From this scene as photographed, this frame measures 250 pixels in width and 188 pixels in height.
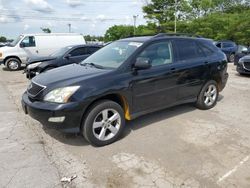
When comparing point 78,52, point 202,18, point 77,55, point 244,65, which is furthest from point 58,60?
point 202,18

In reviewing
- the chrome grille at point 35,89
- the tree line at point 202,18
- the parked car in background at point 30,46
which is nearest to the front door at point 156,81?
the chrome grille at point 35,89

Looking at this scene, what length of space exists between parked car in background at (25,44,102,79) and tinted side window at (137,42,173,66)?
5507mm

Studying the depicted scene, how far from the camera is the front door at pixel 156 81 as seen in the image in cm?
431

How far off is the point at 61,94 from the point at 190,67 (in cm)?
273

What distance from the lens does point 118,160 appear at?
3.62 metres

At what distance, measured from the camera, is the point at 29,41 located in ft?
48.2

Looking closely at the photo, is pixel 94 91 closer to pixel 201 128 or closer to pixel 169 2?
pixel 201 128

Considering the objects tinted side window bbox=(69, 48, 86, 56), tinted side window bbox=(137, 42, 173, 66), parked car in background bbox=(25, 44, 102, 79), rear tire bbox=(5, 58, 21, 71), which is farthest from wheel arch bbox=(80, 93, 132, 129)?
rear tire bbox=(5, 58, 21, 71)

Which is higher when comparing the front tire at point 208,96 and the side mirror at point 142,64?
the side mirror at point 142,64

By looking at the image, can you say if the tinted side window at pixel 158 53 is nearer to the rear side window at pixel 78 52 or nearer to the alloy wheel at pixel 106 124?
the alloy wheel at pixel 106 124

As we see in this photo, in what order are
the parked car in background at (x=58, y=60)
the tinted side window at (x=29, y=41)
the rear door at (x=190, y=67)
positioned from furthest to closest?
the tinted side window at (x=29, y=41), the parked car in background at (x=58, y=60), the rear door at (x=190, y=67)

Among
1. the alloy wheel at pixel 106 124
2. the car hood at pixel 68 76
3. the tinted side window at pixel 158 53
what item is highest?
the tinted side window at pixel 158 53

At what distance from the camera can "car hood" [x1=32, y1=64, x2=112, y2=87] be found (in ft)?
12.5

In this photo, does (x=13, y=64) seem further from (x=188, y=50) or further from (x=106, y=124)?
(x=106, y=124)
